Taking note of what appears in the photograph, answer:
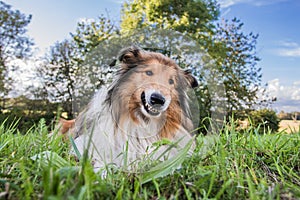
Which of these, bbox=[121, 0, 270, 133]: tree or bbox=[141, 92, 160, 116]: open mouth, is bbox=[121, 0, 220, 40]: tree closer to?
bbox=[121, 0, 270, 133]: tree

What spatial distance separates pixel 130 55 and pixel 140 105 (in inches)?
20.6

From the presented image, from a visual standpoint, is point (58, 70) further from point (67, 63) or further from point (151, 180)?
point (151, 180)

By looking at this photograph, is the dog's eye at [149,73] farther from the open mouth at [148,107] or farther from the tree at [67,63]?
the tree at [67,63]

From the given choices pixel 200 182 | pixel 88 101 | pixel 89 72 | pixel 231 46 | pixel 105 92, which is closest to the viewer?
pixel 200 182

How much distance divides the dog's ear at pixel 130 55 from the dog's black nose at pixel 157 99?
1.57ft

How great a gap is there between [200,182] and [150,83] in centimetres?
167

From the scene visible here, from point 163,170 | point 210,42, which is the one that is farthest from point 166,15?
point 163,170

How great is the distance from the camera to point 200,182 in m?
1.09

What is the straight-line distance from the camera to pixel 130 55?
2.99 m

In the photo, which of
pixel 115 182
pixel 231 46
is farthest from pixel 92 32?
pixel 115 182

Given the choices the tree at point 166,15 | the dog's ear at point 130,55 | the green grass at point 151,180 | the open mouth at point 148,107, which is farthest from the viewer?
the tree at point 166,15

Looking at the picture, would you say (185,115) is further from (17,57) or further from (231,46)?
(17,57)

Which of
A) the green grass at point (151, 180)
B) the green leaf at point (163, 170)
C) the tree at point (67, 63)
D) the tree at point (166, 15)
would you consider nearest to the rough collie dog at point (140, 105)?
the green grass at point (151, 180)

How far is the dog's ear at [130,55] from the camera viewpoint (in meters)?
2.96
